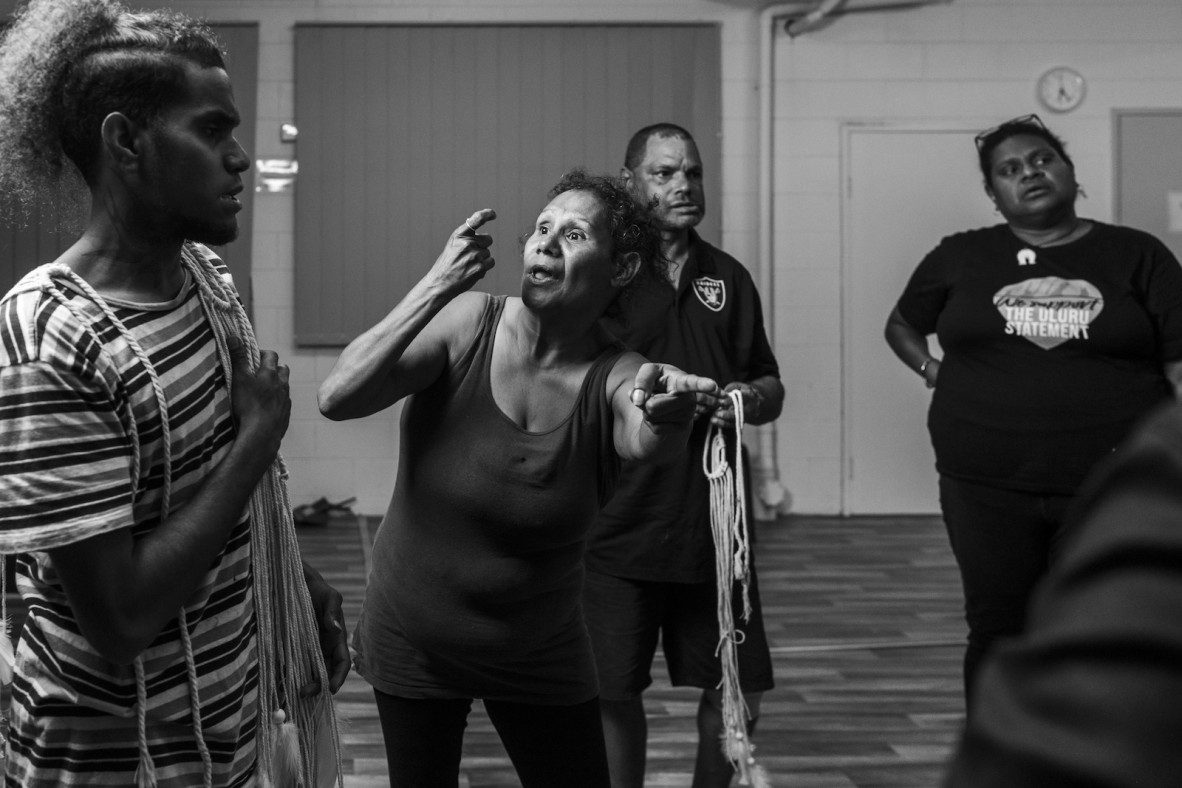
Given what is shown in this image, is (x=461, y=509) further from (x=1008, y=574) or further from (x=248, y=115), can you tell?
(x=248, y=115)

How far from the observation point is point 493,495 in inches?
75.0

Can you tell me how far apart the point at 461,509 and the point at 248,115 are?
6.22 m

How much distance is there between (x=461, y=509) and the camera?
192 cm

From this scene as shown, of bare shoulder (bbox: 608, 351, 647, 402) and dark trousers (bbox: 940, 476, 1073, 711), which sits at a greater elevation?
bare shoulder (bbox: 608, 351, 647, 402)

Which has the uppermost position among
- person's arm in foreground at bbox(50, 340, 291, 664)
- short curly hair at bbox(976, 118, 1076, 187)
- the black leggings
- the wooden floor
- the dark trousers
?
short curly hair at bbox(976, 118, 1076, 187)

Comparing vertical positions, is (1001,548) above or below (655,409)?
below

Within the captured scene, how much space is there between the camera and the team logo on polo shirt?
291cm

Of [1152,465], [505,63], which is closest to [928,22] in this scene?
[505,63]

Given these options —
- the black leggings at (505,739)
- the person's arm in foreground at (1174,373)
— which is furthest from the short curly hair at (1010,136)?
the black leggings at (505,739)

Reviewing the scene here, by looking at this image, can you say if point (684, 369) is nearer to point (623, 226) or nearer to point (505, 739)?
point (623, 226)

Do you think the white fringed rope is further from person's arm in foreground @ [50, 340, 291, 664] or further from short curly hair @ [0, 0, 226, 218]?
short curly hair @ [0, 0, 226, 218]

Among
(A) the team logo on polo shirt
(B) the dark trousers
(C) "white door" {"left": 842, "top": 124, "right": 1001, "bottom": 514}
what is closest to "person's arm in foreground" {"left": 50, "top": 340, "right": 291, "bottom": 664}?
(A) the team logo on polo shirt

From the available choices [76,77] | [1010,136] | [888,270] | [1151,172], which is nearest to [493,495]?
[76,77]

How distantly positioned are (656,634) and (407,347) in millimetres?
1160
